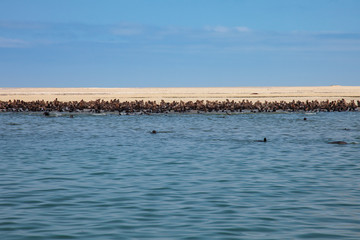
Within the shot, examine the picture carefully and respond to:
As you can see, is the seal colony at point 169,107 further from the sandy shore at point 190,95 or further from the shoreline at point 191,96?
the sandy shore at point 190,95

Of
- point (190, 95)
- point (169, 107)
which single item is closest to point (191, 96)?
point (190, 95)

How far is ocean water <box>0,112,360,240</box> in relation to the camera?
8.28 meters

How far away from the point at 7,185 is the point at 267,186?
19.6 feet

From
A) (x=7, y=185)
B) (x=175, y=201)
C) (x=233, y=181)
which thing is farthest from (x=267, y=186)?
(x=7, y=185)

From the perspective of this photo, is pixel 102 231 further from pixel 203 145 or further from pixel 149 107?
pixel 149 107

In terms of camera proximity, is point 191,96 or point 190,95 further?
point 190,95

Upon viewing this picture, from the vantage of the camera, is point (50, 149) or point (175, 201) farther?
point (50, 149)

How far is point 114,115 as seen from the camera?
129 feet

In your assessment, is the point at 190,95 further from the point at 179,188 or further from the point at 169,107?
the point at 179,188

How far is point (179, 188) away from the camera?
1147 centimetres

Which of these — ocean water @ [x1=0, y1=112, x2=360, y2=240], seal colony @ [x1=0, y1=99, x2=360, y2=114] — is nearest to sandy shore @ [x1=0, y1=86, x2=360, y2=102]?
seal colony @ [x1=0, y1=99, x2=360, y2=114]

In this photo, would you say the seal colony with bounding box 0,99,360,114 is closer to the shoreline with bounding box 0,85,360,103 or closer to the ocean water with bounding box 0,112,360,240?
the shoreline with bounding box 0,85,360,103

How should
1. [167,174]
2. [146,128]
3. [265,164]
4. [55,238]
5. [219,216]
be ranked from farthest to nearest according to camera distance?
1. [146,128]
2. [265,164]
3. [167,174]
4. [219,216]
5. [55,238]

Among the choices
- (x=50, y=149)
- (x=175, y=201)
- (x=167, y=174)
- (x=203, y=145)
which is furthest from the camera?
(x=203, y=145)
